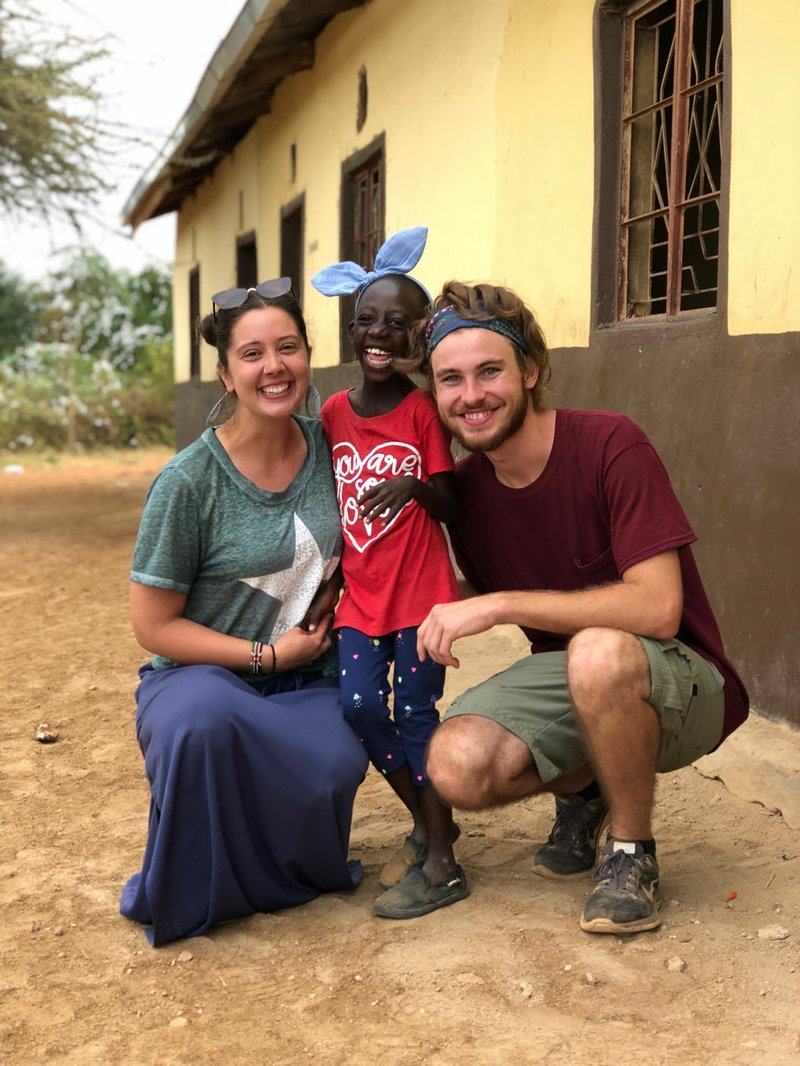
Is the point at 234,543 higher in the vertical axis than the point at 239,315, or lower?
lower

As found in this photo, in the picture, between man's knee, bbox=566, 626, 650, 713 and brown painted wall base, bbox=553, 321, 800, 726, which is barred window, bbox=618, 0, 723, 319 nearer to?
brown painted wall base, bbox=553, 321, 800, 726

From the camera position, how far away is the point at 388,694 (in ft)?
10.4

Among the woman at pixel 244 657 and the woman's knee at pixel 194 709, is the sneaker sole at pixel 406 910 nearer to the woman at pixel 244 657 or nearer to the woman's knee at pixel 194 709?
the woman at pixel 244 657

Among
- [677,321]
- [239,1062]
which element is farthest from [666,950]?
[677,321]

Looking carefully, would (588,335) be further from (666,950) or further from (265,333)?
(666,950)

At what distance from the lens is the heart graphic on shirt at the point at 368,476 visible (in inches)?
126

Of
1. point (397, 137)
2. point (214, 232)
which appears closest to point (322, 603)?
point (397, 137)

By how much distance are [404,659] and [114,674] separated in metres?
3.13

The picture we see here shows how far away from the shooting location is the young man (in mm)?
2867

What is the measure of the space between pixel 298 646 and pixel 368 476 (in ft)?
1.57

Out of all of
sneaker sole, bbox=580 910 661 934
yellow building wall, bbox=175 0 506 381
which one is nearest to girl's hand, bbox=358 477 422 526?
sneaker sole, bbox=580 910 661 934

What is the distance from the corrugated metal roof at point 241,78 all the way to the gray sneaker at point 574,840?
6435mm

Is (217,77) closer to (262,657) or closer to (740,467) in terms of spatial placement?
(740,467)

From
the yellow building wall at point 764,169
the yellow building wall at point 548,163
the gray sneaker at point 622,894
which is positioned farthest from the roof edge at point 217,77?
the gray sneaker at point 622,894
